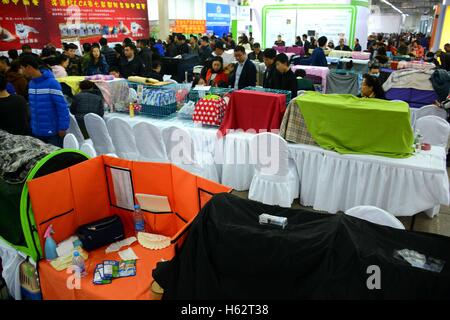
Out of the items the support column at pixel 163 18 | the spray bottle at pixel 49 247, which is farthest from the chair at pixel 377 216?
the support column at pixel 163 18

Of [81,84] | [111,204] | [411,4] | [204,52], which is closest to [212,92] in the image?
[81,84]

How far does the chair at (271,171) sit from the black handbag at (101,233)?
1763 mm

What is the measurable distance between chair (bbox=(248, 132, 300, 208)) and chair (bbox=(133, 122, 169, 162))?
1.10 m

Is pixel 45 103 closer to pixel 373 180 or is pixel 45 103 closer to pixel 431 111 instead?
pixel 373 180

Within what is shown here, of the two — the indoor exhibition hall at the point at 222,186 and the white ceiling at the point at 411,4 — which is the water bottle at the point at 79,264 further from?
the white ceiling at the point at 411,4

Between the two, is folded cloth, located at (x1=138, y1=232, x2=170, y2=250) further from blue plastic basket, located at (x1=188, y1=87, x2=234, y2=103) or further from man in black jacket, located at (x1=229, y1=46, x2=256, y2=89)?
man in black jacket, located at (x1=229, y1=46, x2=256, y2=89)

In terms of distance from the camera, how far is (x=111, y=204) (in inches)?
96.0

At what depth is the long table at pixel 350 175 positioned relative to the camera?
3402mm

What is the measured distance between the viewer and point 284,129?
398 centimetres

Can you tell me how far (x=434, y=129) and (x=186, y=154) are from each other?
2862mm
